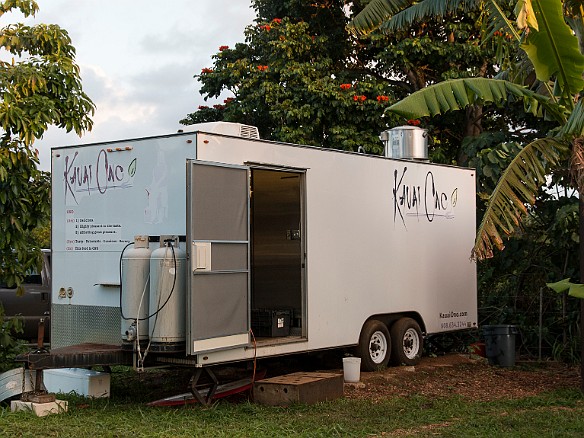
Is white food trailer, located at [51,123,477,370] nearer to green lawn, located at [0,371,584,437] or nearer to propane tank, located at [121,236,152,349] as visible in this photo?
propane tank, located at [121,236,152,349]

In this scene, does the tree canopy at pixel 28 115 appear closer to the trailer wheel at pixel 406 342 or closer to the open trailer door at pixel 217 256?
the open trailer door at pixel 217 256

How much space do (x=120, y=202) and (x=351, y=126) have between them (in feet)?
25.9

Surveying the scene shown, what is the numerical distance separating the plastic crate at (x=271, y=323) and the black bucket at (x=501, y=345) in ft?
12.2

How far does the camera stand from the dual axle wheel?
1127 centimetres

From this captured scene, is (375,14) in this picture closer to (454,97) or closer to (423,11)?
(423,11)

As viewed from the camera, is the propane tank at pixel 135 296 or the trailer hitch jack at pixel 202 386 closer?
the propane tank at pixel 135 296

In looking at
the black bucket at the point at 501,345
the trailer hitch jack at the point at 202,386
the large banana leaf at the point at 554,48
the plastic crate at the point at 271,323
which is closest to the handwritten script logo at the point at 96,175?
the trailer hitch jack at the point at 202,386

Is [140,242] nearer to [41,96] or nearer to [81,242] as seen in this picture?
[81,242]

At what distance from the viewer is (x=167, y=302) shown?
8.40 meters

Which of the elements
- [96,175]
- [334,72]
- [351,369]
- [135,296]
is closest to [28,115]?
[96,175]

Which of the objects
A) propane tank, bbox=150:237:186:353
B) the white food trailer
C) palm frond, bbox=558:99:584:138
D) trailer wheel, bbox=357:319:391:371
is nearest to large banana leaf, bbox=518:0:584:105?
palm frond, bbox=558:99:584:138

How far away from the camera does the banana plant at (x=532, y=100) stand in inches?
338

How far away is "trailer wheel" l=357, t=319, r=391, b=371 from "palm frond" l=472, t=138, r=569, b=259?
2286 mm

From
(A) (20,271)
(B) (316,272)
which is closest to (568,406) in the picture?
(B) (316,272)
